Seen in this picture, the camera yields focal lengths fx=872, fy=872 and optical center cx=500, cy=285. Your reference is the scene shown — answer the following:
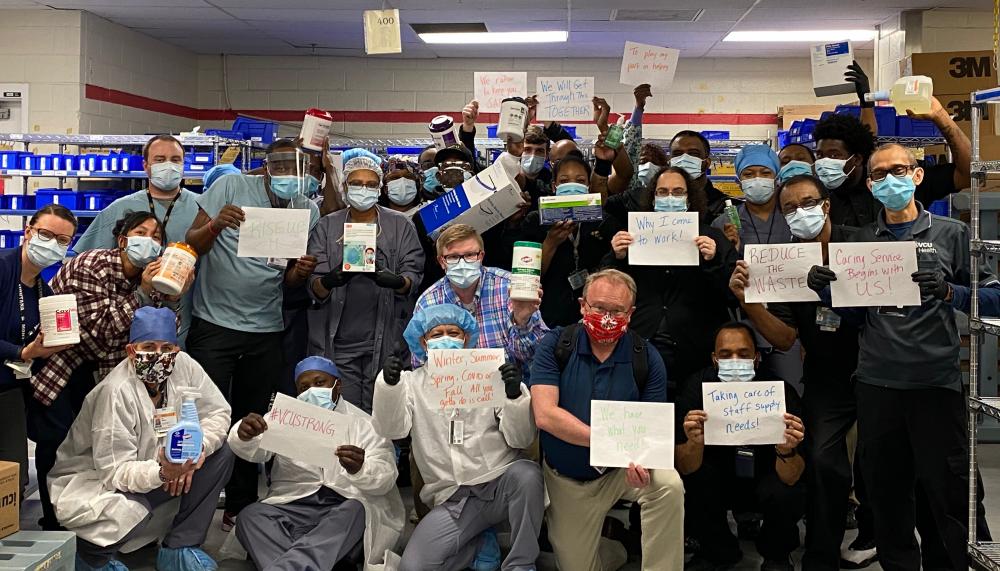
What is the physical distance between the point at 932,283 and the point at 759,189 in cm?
115

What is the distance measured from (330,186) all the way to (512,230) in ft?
3.40

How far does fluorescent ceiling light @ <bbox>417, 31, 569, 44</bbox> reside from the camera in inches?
422

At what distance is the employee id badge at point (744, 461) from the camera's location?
3975mm

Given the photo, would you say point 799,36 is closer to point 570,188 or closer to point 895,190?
point 570,188

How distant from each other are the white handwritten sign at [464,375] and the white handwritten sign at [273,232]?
1032 mm

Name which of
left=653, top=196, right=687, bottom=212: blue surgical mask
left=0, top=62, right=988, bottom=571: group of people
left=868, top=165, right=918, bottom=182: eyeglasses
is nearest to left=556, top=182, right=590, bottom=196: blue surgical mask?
left=0, top=62, right=988, bottom=571: group of people

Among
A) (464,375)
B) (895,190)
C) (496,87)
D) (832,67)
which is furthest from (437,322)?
(832,67)

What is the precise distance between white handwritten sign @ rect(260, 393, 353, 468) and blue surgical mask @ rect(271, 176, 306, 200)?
1212mm

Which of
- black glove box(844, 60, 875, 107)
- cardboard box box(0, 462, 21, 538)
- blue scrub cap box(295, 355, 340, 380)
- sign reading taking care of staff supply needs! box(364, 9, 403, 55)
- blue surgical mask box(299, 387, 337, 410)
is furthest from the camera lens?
sign reading taking care of staff supply needs! box(364, 9, 403, 55)

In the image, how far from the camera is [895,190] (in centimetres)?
Answer: 349

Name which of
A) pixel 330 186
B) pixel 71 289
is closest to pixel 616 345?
pixel 330 186

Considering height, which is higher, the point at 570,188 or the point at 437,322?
the point at 570,188

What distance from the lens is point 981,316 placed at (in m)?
3.35

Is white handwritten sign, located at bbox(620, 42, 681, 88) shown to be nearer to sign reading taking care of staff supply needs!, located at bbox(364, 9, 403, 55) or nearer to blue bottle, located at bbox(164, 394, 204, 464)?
sign reading taking care of staff supply needs!, located at bbox(364, 9, 403, 55)
